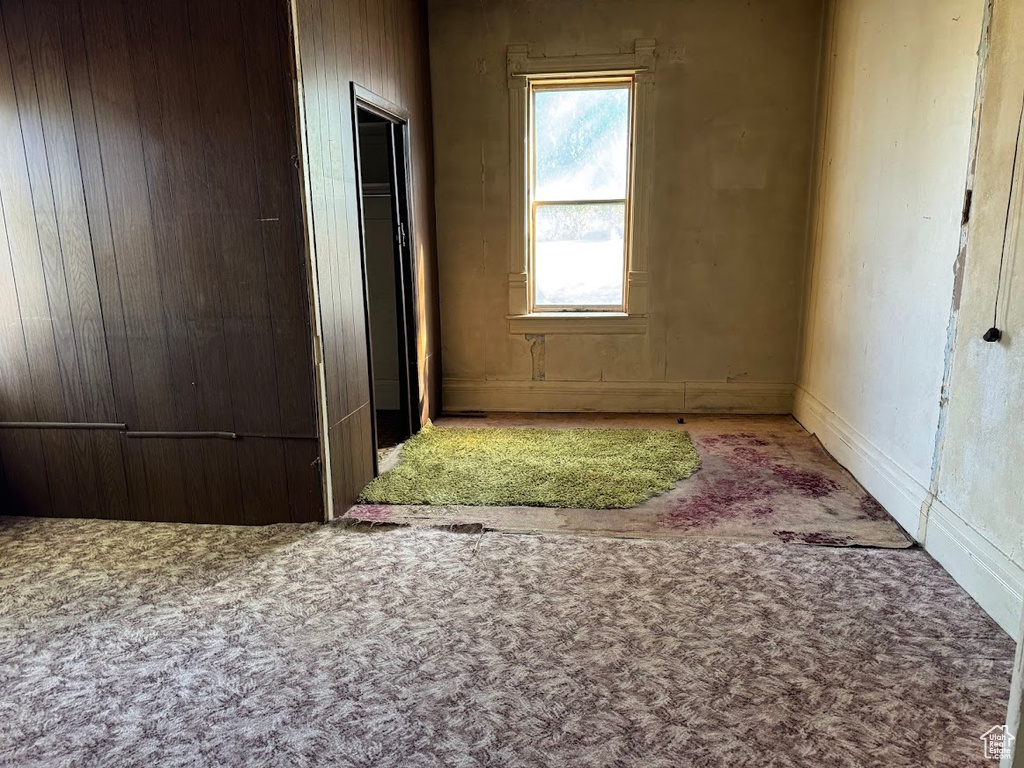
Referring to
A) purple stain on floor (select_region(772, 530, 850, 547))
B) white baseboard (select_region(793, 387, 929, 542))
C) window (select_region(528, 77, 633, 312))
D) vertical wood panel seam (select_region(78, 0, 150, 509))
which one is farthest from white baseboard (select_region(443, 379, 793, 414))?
vertical wood panel seam (select_region(78, 0, 150, 509))

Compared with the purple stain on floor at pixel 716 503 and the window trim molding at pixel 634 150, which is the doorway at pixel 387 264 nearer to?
the window trim molding at pixel 634 150

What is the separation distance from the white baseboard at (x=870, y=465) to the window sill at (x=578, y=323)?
4.38 feet

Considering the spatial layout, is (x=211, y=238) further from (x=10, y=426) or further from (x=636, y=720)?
(x=636, y=720)

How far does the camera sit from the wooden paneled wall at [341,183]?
9.09ft

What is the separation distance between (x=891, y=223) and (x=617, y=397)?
2.27m

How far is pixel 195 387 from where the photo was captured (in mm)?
2934

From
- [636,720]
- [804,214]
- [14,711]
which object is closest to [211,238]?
[14,711]

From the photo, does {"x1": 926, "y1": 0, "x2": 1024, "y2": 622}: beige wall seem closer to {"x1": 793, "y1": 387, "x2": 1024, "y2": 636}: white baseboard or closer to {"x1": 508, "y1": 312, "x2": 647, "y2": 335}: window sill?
{"x1": 793, "y1": 387, "x2": 1024, "y2": 636}: white baseboard

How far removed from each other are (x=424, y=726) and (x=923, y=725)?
1.35 meters

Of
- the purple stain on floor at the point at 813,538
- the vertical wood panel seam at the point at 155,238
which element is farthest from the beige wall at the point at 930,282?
Result: the vertical wood panel seam at the point at 155,238

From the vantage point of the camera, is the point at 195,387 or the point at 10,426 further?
the point at 10,426

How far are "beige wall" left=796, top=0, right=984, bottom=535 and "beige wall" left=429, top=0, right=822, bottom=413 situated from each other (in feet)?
1.05

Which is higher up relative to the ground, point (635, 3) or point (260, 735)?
point (635, 3)

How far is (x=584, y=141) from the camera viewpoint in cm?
461
